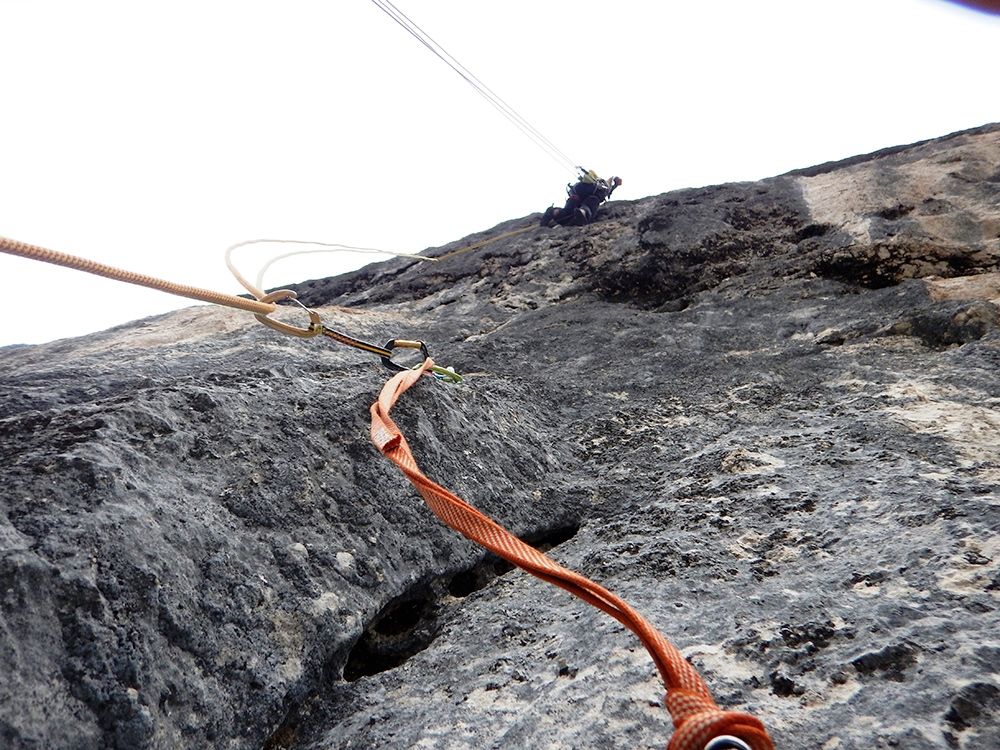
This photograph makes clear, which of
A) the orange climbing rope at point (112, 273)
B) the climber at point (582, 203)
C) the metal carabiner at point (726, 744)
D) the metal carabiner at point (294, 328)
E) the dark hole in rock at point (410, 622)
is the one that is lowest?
the dark hole in rock at point (410, 622)

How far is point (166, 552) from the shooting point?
49.9 inches

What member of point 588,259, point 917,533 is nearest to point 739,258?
point 588,259

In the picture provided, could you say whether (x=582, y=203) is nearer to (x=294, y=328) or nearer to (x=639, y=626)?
(x=294, y=328)

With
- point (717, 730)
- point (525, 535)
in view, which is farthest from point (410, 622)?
point (717, 730)

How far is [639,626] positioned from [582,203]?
4047 mm

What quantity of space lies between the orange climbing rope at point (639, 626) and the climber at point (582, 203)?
3.27m

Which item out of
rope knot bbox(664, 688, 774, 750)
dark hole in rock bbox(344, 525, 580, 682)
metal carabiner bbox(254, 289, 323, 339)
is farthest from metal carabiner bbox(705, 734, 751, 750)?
metal carabiner bbox(254, 289, 323, 339)

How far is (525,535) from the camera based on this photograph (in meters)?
1.78

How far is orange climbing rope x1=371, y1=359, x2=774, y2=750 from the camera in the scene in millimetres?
837

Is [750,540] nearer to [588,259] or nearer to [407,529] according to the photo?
[407,529]

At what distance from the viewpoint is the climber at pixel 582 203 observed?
4.57m

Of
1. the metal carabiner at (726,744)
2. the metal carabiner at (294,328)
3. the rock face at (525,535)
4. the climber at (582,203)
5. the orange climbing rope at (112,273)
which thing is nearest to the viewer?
the metal carabiner at (726,744)

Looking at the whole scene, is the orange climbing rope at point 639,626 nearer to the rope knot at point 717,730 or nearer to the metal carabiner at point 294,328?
the rope knot at point 717,730

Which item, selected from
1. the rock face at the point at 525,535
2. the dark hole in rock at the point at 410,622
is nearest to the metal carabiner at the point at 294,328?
the rock face at the point at 525,535
